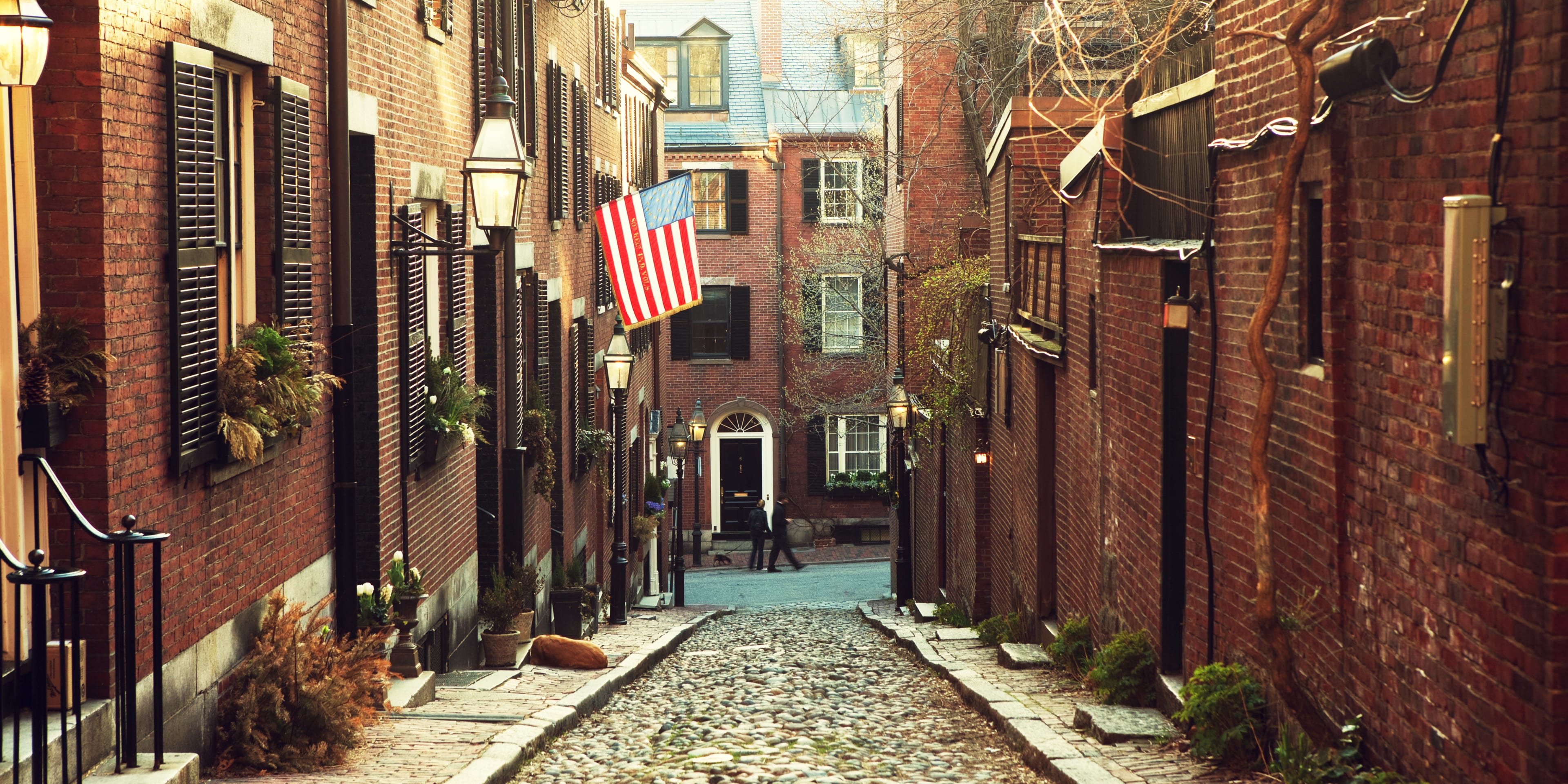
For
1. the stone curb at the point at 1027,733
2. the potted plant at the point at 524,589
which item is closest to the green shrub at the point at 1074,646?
the stone curb at the point at 1027,733

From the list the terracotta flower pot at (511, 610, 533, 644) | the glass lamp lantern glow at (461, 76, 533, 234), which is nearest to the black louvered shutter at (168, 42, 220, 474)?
the glass lamp lantern glow at (461, 76, 533, 234)

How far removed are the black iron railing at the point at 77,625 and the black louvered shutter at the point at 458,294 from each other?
6505mm

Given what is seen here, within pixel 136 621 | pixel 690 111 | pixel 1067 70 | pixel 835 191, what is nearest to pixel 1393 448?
pixel 1067 70

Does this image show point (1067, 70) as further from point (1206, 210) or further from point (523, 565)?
point (523, 565)

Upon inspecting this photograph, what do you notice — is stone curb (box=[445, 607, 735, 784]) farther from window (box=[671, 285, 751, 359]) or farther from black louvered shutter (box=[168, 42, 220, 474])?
window (box=[671, 285, 751, 359])

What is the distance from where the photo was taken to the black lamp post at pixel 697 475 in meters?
29.1

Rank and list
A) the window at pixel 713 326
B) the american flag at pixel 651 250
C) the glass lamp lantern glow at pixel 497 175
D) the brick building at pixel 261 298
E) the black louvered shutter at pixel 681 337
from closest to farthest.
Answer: the brick building at pixel 261 298, the glass lamp lantern glow at pixel 497 175, the american flag at pixel 651 250, the black louvered shutter at pixel 681 337, the window at pixel 713 326

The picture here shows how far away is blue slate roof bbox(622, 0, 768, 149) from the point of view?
38312mm

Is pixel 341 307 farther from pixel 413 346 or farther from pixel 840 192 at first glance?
pixel 840 192

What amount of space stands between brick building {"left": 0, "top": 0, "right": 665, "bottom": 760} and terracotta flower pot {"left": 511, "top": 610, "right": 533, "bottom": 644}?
0.41 metres

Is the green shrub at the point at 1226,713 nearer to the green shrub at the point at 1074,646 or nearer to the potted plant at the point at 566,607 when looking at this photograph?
the green shrub at the point at 1074,646

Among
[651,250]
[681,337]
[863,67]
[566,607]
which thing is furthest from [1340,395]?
[863,67]

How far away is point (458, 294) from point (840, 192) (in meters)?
24.8

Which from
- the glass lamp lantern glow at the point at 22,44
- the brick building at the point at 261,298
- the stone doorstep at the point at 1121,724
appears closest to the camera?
the glass lamp lantern glow at the point at 22,44
